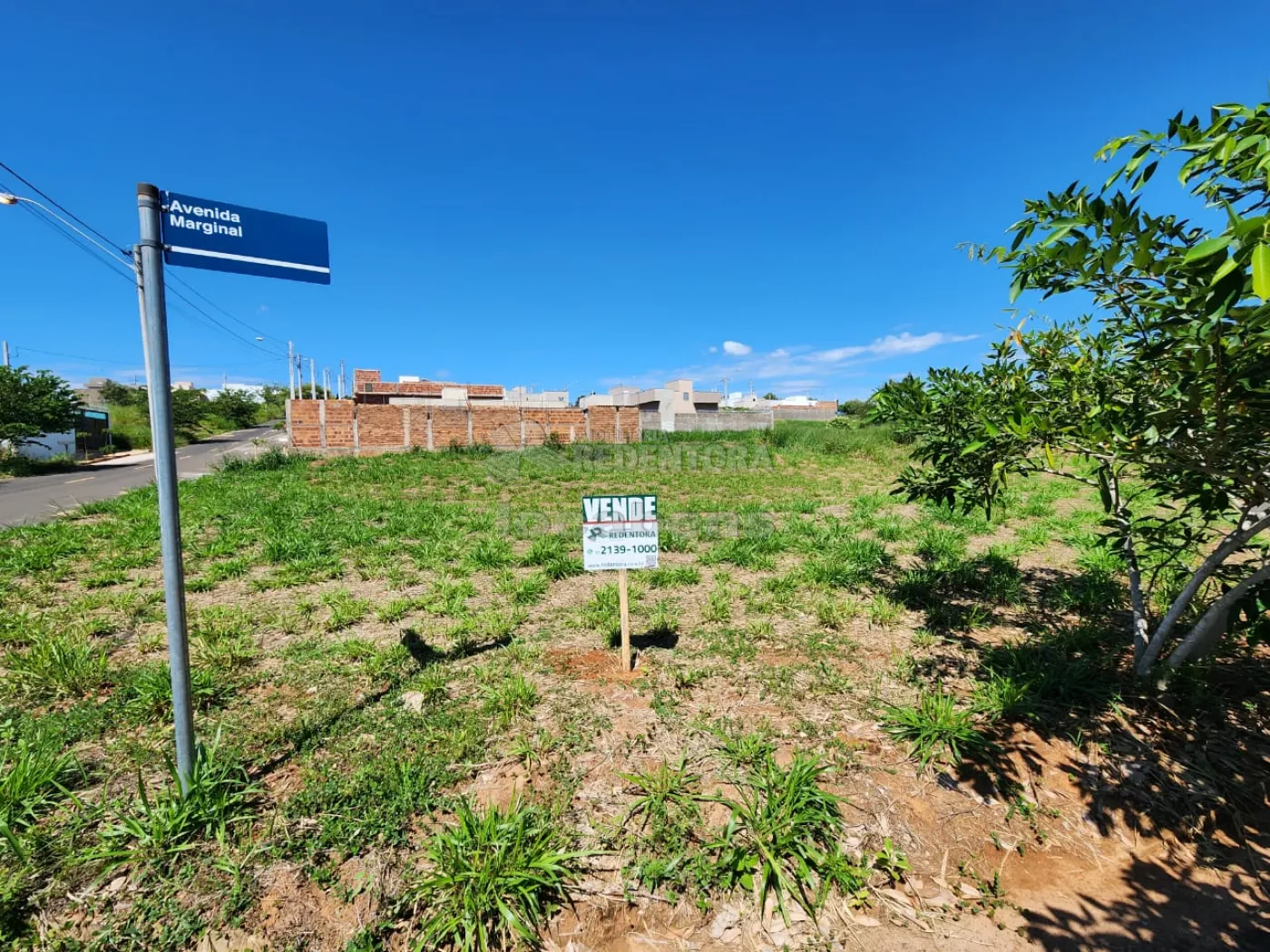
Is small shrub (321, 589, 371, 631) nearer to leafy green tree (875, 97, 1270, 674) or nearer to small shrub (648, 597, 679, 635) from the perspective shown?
small shrub (648, 597, 679, 635)

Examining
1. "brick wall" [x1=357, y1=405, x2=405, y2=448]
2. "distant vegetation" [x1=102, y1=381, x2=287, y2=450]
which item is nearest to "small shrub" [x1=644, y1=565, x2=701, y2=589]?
"brick wall" [x1=357, y1=405, x2=405, y2=448]

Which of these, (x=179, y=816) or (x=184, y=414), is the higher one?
(x=184, y=414)

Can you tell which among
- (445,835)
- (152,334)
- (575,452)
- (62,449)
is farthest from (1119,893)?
(62,449)

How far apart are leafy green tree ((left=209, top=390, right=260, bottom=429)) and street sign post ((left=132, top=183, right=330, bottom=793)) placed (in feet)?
207

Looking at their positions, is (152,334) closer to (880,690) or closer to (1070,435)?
(1070,435)

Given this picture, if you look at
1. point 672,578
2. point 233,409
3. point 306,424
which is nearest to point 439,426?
point 306,424

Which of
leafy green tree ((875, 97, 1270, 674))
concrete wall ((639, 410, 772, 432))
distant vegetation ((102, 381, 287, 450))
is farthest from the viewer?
distant vegetation ((102, 381, 287, 450))

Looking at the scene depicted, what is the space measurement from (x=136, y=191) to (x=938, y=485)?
3.93 m

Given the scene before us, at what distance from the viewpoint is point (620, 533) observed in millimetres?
3334

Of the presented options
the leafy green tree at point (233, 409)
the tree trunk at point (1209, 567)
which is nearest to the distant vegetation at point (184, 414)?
the leafy green tree at point (233, 409)

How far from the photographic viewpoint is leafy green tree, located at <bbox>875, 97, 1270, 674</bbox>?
4.37ft

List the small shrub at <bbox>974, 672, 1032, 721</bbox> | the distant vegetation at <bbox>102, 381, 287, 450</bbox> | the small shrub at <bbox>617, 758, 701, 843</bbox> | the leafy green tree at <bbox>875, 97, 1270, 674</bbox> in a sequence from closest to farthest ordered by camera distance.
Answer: the leafy green tree at <bbox>875, 97, 1270, 674</bbox> → the small shrub at <bbox>617, 758, 701, 843</bbox> → the small shrub at <bbox>974, 672, 1032, 721</bbox> → the distant vegetation at <bbox>102, 381, 287, 450</bbox>

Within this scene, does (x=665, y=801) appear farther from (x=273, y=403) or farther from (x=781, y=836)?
(x=273, y=403)

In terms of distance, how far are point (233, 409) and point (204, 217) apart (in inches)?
2569
